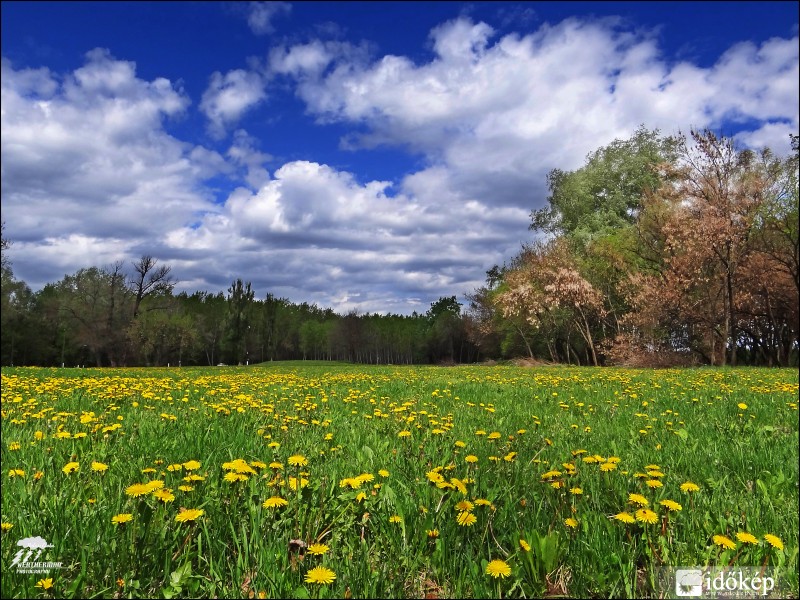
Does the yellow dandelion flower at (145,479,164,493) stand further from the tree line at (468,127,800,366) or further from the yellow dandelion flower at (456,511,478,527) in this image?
the tree line at (468,127,800,366)

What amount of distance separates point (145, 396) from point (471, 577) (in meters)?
6.12

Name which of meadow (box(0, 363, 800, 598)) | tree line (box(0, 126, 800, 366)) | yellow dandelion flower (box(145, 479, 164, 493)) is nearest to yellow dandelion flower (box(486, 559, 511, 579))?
meadow (box(0, 363, 800, 598))

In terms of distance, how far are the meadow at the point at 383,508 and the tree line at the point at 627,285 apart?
20.9 m

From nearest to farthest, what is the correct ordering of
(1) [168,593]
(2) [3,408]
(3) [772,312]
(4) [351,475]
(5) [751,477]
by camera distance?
(1) [168,593], (4) [351,475], (5) [751,477], (2) [3,408], (3) [772,312]

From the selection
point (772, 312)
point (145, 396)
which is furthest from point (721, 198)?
A: point (145, 396)

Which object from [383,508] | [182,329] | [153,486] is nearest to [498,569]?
[383,508]

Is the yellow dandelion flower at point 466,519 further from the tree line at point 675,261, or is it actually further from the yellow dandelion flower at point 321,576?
the tree line at point 675,261

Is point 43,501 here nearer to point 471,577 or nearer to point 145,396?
point 471,577

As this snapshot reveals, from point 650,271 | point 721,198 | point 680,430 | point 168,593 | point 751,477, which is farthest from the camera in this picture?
point 650,271

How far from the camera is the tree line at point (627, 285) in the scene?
82.0 ft

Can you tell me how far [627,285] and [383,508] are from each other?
32639mm

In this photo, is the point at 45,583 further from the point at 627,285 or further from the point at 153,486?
the point at 627,285

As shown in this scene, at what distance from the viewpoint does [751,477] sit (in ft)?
12.0

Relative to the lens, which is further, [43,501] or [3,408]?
[3,408]
